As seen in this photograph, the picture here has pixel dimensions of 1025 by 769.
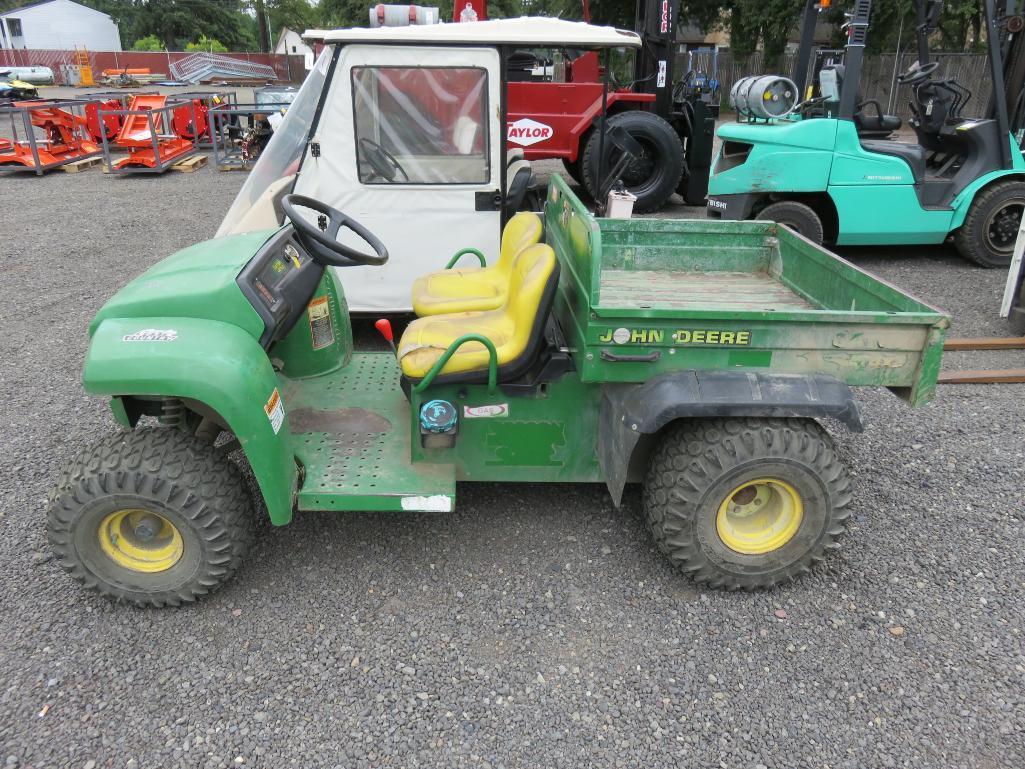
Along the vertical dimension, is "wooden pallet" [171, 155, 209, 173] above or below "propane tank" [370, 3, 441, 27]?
below

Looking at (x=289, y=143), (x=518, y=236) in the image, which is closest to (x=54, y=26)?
(x=289, y=143)

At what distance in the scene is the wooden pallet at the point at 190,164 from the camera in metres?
12.5

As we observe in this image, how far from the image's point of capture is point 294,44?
182ft

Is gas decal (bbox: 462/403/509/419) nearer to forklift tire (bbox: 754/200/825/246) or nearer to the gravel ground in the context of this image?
the gravel ground

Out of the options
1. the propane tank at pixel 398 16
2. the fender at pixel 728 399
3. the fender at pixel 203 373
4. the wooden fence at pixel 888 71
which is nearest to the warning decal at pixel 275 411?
the fender at pixel 203 373

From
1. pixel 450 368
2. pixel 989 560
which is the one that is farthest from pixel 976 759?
pixel 450 368

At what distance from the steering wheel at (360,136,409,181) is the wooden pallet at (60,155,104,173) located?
10.2m

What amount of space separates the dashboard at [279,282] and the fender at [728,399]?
4.42 feet

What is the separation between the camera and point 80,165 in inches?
489

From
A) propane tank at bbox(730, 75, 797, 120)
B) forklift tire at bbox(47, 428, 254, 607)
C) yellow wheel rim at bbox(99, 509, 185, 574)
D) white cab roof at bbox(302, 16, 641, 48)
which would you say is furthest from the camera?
propane tank at bbox(730, 75, 797, 120)

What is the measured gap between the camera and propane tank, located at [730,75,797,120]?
7.35 m

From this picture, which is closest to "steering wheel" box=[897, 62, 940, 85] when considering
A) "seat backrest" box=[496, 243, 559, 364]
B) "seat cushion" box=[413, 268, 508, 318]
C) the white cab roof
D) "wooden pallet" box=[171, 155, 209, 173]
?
the white cab roof

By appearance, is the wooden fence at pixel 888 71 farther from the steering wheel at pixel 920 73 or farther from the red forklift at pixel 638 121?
the steering wheel at pixel 920 73

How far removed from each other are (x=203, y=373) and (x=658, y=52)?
325 inches
